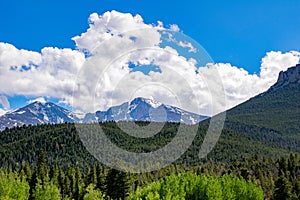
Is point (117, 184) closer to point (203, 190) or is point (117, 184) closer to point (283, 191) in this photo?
point (203, 190)

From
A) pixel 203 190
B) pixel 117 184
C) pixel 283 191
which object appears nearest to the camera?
pixel 203 190

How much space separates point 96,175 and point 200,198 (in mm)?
48540

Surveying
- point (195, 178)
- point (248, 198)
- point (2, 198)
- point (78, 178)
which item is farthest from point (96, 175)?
point (248, 198)

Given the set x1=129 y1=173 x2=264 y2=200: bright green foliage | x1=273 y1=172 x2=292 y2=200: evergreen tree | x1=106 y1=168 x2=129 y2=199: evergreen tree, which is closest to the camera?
x1=129 y1=173 x2=264 y2=200: bright green foliage

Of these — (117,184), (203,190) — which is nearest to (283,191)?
(203,190)

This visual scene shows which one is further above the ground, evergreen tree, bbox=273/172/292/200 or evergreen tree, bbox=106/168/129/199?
evergreen tree, bbox=106/168/129/199

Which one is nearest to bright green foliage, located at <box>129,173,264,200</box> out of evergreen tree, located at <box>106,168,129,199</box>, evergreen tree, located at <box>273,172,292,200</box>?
evergreen tree, located at <box>273,172,292,200</box>

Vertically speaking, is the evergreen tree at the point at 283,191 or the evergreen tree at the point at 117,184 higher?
the evergreen tree at the point at 117,184

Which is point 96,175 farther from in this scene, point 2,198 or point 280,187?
point 280,187

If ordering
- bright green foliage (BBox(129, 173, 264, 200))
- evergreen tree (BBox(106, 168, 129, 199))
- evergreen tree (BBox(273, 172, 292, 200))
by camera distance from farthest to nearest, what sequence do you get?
evergreen tree (BBox(106, 168, 129, 199)), evergreen tree (BBox(273, 172, 292, 200)), bright green foliage (BBox(129, 173, 264, 200))

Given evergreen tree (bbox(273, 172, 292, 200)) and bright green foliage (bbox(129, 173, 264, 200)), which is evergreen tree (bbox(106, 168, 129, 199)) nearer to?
bright green foliage (bbox(129, 173, 264, 200))

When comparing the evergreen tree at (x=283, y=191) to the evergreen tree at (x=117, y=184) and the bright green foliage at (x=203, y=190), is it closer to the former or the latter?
the bright green foliage at (x=203, y=190)

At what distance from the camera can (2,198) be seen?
8538cm

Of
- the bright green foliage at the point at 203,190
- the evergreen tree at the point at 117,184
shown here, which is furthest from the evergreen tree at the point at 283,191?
the evergreen tree at the point at 117,184
